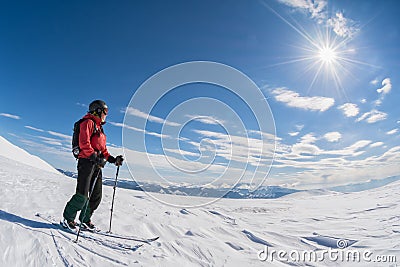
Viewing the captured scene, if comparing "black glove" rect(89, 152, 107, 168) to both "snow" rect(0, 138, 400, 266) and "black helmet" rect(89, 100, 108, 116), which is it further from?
"snow" rect(0, 138, 400, 266)

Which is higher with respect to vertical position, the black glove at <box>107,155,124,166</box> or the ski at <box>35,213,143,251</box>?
the black glove at <box>107,155,124,166</box>

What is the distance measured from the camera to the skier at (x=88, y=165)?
4.20 meters

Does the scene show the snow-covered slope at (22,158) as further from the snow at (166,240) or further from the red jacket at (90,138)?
the red jacket at (90,138)

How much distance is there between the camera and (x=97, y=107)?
4.67m

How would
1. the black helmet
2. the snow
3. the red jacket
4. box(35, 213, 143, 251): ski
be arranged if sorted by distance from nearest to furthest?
→ the snow < box(35, 213, 143, 251): ski < the red jacket < the black helmet

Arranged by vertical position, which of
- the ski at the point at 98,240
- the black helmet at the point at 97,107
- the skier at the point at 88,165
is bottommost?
the ski at the point at 98,240

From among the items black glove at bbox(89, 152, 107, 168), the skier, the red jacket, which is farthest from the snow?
the red jacket

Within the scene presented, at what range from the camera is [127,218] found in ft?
18.2

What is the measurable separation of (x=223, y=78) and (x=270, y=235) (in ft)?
16.8

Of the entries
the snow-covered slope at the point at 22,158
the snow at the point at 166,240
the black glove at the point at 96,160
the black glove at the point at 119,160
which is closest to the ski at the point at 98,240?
the snow at the point at 166,240

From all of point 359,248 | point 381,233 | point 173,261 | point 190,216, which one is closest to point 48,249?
point 173,261

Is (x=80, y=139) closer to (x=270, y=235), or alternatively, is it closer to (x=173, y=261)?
(x=173, y=261)

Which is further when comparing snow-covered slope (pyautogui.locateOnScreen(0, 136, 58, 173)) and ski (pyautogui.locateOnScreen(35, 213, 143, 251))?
snow-covered slope (pyautogui.locateOnScreen(0, 136, 58, 173))

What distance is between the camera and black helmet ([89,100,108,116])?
4633 mm
